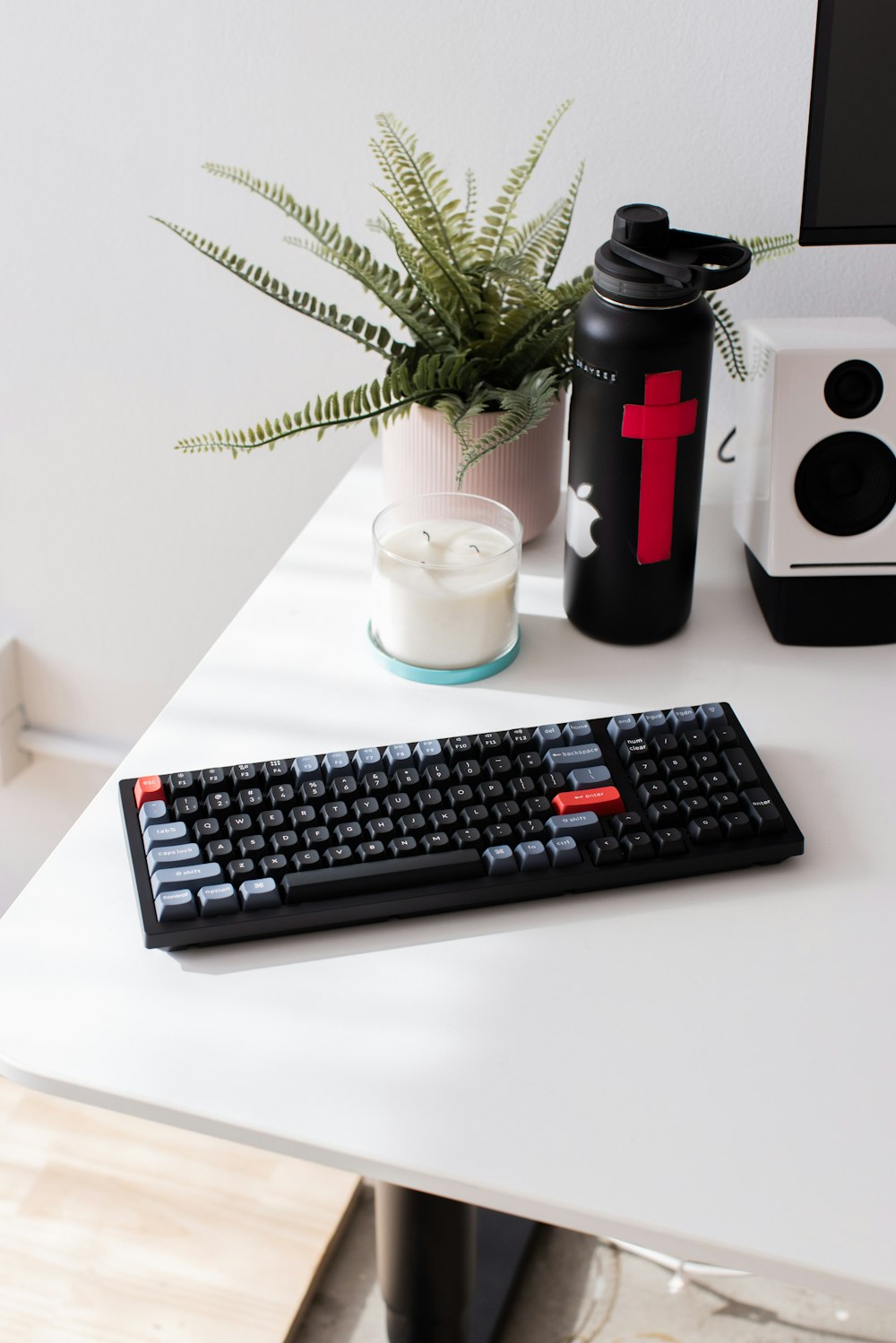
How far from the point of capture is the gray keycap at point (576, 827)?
637mm

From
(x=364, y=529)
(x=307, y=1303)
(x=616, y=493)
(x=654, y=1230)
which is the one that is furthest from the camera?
(x=307, y=1303)

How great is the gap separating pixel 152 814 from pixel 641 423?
0.37m

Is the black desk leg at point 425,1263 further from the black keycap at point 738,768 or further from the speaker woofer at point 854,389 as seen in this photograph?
the speaker woofer at point 854,389

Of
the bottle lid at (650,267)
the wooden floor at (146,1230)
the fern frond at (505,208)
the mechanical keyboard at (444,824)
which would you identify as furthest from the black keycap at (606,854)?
the wooden floor at (146,1230)

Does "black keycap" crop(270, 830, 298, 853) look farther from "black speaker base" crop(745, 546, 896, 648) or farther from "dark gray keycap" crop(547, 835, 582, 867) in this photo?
"black speaker base" crop(745, 546, 896, 648)

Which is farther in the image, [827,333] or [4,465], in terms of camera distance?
[4,465]

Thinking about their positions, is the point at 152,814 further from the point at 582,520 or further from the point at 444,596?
the point at 582,520

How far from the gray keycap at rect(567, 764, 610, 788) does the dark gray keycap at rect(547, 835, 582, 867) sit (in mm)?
46

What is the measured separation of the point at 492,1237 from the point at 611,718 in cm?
77

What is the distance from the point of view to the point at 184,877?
61 cm

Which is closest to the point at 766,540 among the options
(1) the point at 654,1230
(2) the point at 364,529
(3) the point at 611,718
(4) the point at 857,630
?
(4) the point at 857,630

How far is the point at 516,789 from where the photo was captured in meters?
0.67

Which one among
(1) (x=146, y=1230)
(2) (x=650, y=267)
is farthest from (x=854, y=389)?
(1) (x=146, y=1230)

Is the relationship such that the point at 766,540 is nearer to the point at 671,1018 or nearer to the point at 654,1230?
the point at 671,1018
